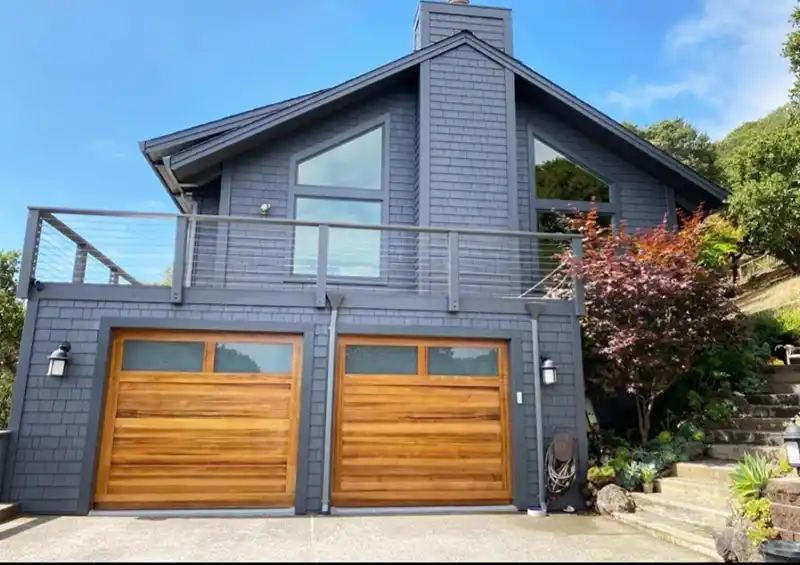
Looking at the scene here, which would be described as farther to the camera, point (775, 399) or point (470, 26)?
point (470, 26)

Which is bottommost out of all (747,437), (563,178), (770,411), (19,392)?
(747,437)

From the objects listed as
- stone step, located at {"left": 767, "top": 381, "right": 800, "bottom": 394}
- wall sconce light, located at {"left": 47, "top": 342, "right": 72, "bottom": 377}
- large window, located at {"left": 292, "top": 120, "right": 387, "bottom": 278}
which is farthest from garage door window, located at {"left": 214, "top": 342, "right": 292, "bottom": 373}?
stone step, located at {"left": 767, "top": 381, "right": 800, "bottom": 394}

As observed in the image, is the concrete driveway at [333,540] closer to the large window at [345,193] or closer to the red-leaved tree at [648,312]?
the red-leaved tree at [648,312]

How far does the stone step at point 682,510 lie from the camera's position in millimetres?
5562

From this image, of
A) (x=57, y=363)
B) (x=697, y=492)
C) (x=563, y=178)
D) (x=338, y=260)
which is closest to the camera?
(x=697, y=492)

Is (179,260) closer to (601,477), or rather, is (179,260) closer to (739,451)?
(601,477)

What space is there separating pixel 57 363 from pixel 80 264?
6.12 feet

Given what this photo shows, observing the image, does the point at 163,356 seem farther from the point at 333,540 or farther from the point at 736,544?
the point at 736,544

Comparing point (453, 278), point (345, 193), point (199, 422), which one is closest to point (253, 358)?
point (199, 422)

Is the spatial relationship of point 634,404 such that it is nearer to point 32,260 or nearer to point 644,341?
point 644,341

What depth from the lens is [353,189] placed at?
32.2 ft

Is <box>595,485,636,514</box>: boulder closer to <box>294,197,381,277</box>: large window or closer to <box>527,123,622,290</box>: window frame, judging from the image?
<box>527,123,622,290</box>: window frame

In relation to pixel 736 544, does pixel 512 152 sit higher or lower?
higher

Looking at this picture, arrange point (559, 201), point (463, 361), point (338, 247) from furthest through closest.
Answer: point (559, 201), point (338, 247), point (463, 361)
